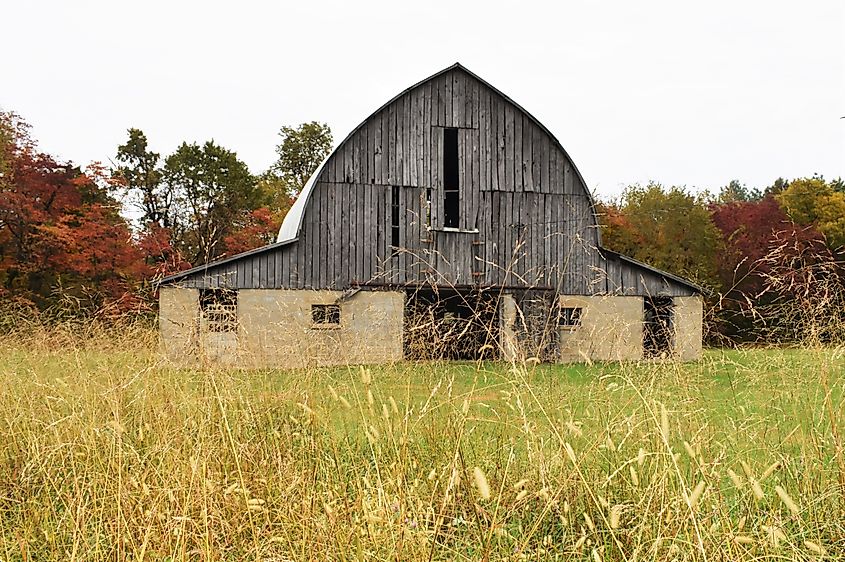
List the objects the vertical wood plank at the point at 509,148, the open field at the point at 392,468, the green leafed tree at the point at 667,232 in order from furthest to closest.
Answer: the green leafed tree at the point at 667,232
the vertical wood plank at the point at 509,148
the open field at the point at 392,468

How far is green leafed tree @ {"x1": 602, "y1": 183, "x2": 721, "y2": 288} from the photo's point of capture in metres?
→ 34.1

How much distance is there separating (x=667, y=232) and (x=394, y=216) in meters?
18.7

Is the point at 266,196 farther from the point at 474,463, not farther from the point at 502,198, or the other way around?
the point at 474,463

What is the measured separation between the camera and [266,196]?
1529 inches

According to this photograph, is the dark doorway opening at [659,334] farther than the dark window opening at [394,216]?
No

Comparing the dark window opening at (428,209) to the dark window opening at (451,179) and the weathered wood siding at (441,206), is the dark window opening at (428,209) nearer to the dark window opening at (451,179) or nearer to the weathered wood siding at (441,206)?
the weathered wood siding at (441,206)

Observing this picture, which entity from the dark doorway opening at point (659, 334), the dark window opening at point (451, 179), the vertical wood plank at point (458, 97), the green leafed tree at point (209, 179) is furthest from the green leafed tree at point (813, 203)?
the green leafed tree at point (209, 179)

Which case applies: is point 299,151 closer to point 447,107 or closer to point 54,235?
point 54,235

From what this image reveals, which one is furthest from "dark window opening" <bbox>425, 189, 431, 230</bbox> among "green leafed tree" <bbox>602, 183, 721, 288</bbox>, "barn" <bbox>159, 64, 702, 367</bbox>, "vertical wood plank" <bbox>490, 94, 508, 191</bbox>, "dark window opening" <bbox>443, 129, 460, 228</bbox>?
"green leafed tree" <bbox>602, 183, 721, 288</bbox>

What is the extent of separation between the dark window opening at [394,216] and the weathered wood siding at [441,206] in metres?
0.10

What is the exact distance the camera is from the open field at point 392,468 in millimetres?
3238

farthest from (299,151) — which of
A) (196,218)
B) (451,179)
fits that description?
(451,179)

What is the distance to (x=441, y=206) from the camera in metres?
20.5

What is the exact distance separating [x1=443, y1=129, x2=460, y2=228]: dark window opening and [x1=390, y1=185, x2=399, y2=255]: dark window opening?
129 cm
